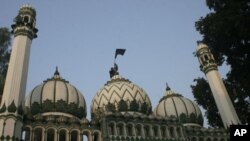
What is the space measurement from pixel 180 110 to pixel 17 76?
1239cm

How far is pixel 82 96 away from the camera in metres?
22.8

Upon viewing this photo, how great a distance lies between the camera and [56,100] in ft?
69.1

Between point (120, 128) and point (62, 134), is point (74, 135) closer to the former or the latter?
point (62, 134)

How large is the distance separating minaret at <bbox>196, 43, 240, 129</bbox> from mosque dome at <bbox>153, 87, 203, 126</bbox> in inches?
92.1

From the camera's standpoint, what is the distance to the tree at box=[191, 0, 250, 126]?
70.3 feet

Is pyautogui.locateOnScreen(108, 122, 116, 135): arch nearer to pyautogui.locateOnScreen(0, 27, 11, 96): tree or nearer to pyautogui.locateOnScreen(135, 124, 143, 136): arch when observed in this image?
pyautogui.locateOnScreen(135, 124, 143, 136): arch

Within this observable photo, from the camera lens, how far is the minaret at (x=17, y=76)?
647 inches

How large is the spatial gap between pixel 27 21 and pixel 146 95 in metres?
10.1

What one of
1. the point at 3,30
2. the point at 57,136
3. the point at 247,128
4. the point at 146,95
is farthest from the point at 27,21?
the point at 247,128

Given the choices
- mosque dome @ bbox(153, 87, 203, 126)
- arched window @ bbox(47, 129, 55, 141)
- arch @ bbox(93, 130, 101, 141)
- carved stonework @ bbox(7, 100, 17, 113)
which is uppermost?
mosque dome @ bbox(153, 87, 203, 126)

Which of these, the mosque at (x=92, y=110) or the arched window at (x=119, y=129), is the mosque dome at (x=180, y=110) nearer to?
the mosque at (x=92, y=110)

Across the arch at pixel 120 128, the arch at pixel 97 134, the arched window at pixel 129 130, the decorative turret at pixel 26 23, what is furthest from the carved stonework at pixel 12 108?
the arched window at pixel 129 130

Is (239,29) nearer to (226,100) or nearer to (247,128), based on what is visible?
(226,100)

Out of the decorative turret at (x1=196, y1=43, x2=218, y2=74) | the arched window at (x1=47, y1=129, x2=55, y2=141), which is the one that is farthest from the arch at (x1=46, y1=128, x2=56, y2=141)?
the decorative turret at (x1=196, y1=43, x2=218, y2=74)
